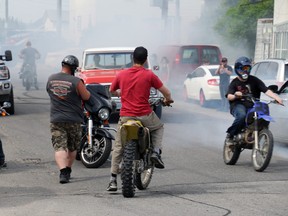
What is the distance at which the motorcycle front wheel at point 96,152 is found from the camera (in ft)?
39.4

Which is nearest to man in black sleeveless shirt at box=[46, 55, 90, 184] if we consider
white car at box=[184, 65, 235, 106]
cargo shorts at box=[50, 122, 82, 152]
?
cargo shorts at box=[50, 122, 82, 152]

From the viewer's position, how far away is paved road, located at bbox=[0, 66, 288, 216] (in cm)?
894

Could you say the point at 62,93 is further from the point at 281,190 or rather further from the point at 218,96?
the point at 218,96

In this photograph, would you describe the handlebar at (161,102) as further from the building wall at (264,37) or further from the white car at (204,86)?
the building wall at (264,37)

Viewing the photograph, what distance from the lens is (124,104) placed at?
998 cm

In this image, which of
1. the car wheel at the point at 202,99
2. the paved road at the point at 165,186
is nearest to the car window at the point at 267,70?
the paved road at the point at 165,186

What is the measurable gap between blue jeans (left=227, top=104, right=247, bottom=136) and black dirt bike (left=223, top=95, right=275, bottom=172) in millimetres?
61

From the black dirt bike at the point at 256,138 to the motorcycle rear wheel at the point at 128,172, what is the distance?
8.67 ft

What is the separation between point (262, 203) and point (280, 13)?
96.4 feet

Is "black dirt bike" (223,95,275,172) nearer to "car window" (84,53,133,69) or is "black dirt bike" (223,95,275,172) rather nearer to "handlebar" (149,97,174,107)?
"handlebar" (149,97,174,107)

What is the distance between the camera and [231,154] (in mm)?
12578

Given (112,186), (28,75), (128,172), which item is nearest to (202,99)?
(28,75)

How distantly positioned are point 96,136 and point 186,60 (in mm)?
19567

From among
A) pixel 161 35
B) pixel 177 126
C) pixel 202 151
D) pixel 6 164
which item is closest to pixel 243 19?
pixel 161 35
